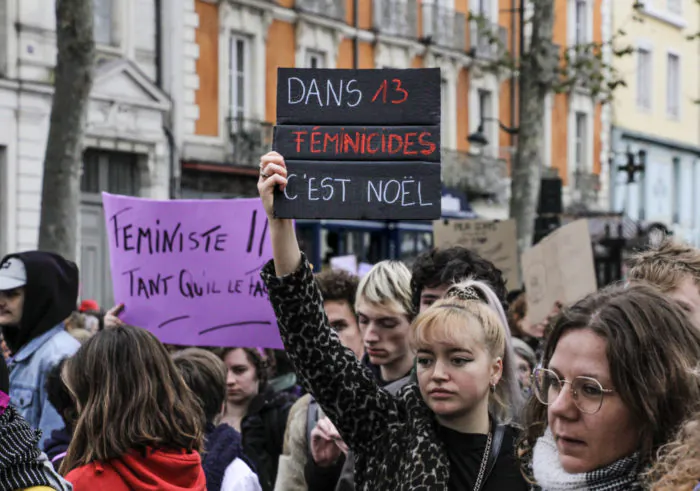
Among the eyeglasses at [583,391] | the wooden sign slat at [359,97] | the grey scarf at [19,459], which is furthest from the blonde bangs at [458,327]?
the grey scarf at [19,459]

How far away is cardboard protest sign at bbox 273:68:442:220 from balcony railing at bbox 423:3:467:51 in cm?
2762

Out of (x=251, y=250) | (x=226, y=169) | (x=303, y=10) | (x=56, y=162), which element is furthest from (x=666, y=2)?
(x=251, y=250)

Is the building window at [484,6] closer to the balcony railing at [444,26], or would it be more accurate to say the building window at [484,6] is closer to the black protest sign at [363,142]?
the balcony railing at [444,26]

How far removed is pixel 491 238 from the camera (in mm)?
9859

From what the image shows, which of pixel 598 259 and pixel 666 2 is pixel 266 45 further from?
pixel 666 2

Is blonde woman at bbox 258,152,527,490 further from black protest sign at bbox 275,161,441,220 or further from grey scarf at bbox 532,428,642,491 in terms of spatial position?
grey scarf at bbox 532,428,642,491

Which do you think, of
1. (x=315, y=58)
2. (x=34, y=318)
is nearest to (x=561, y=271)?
(x=34, y=318)

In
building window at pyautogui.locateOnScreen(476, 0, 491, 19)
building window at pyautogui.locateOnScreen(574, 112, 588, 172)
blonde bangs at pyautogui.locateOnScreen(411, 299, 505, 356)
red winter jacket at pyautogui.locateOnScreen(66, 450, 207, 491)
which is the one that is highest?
building window at pyautogui.locateOnScreen(476, 0, 491, 19)

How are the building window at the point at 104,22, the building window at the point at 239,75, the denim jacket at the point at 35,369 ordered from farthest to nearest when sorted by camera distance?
the building window at the point at 239,75, the building window at the point at 104,22, the denim jacket at the point at 35,369

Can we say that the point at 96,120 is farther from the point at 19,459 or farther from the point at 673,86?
the point at 673,86

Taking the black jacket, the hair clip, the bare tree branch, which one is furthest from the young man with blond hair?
the bare tree branch

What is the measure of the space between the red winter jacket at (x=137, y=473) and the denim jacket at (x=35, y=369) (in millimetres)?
1632

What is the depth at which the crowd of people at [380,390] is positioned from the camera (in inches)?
101

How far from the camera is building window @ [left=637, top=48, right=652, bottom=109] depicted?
40.0 metres
